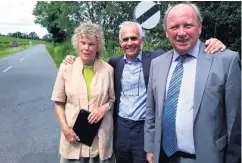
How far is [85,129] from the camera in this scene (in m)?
2.92

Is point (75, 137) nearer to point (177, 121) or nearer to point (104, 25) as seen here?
point (177, 121)

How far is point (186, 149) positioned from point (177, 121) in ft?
0.76

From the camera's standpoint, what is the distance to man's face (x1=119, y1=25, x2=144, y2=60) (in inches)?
121

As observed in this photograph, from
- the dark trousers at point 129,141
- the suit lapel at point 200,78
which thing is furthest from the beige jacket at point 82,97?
the suit lapel at point 200,78

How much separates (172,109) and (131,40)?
0.98 metres

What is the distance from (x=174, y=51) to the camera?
2525mm

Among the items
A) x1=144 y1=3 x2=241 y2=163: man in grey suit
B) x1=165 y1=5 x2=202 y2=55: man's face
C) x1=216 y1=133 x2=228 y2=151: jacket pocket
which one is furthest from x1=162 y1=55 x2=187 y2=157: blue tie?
x1=216 y1=133 x2=228 y2=151: jacket pocket

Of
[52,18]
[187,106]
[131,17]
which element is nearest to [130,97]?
[187,106]

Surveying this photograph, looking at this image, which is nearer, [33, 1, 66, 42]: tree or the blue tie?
the blue tie

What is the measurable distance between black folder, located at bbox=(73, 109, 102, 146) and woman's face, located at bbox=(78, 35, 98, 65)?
1.72 ft

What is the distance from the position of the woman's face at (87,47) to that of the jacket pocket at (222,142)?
4.48ft

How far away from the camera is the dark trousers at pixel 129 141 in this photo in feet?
10.1

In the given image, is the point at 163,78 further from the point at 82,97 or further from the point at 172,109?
the point at 82,97

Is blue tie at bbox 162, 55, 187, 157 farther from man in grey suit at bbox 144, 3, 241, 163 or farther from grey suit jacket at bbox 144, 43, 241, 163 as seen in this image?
grey suit jacket at bbox 144, 43, 241, 163
